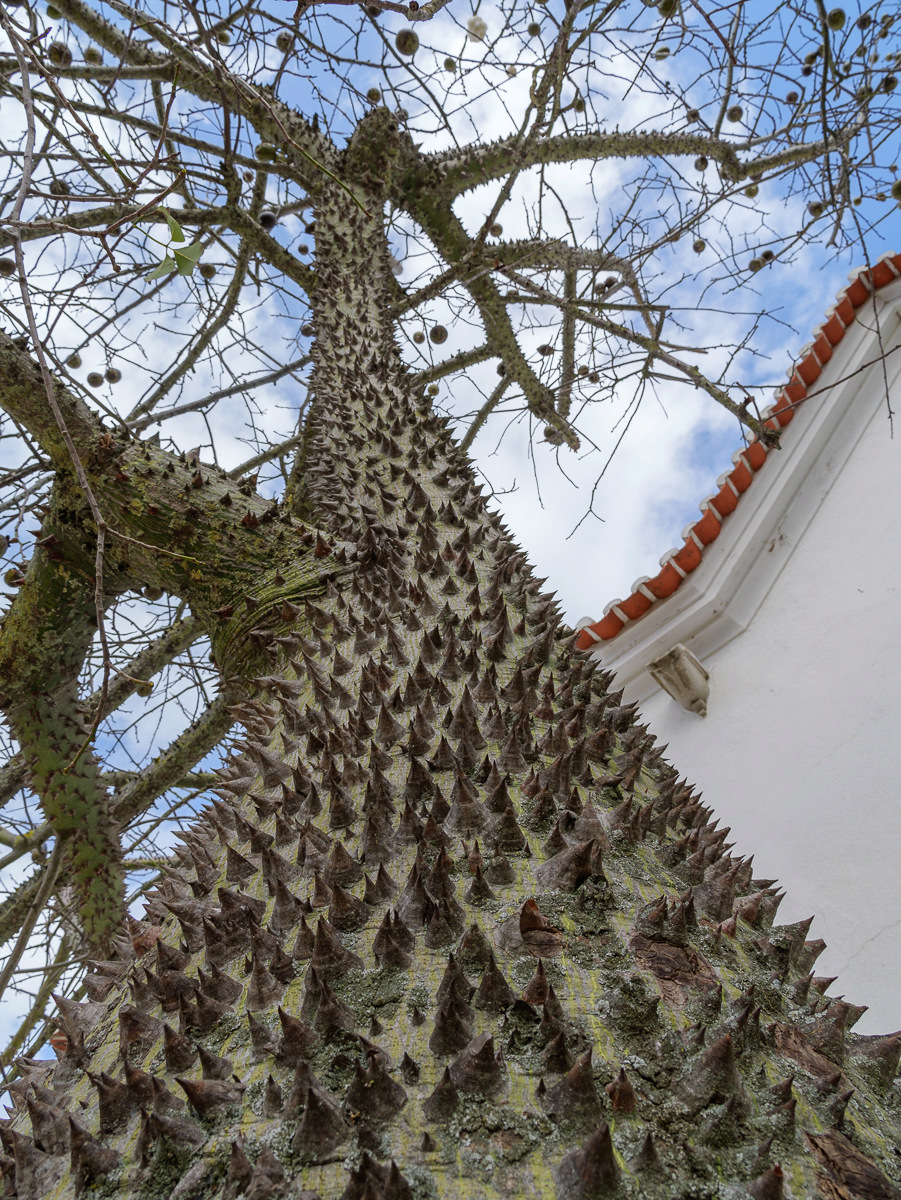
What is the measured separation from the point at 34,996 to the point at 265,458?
3.49m

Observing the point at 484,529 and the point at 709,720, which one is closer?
the point at 484,529

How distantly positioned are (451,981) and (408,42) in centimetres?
430

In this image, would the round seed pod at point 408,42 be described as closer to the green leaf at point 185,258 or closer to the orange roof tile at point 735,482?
the orange roof tile at point 735,482

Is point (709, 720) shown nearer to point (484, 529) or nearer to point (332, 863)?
point (484, 529)

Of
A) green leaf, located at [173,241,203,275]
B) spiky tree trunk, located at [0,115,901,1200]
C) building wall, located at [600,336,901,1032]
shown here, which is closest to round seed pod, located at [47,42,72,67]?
green leaf, located at [173,241,203,275]

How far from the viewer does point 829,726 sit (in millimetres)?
4184

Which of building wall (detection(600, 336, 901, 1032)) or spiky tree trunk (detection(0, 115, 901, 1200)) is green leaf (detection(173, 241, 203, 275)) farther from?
building wall (detection(600, 336, 901, 1032))

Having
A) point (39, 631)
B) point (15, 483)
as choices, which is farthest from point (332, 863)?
point (15, 483)

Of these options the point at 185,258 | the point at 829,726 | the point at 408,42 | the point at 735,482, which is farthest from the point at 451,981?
the point at 735,482

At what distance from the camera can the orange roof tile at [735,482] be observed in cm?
505

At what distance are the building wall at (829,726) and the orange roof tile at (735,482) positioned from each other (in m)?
0.33

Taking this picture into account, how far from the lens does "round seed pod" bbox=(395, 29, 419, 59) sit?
3855 mm

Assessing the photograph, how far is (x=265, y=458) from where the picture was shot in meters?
5.59

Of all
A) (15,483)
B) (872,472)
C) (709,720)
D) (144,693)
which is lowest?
(709,720)
